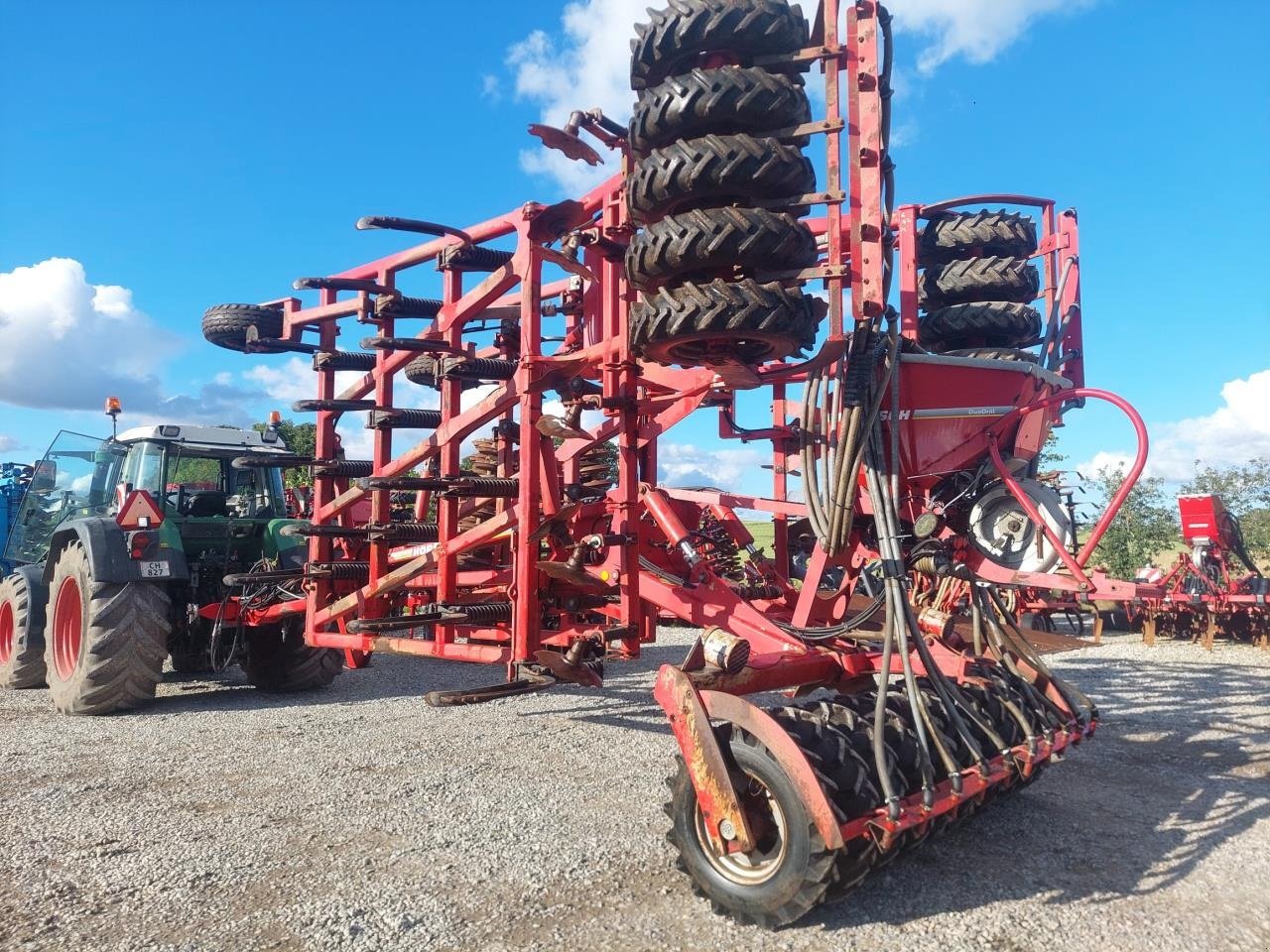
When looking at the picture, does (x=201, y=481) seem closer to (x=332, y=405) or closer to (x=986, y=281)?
(x=332, y=405)

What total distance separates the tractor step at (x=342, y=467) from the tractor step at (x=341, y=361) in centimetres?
65

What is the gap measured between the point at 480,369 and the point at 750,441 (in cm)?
246

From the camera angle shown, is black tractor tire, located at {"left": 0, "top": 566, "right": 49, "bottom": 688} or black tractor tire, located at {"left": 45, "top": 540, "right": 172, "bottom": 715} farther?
black tractor tire, located at {"left": 0, "top": 566, "right": 49, "bottom": 688}

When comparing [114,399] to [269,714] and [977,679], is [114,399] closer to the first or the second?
[269,714]

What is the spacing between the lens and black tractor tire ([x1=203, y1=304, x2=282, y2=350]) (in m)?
6.22

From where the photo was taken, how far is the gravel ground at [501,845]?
A: 286 cm

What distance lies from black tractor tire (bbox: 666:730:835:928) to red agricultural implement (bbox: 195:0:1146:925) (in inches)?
0.4

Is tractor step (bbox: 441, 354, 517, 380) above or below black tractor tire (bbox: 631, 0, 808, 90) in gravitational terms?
below

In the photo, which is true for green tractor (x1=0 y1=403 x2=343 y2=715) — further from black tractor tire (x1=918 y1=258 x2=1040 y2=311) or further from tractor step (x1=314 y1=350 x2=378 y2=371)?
black tractor tire (x1=918 y1=258 x2=1040 y2=311)

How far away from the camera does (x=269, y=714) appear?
6.29 metres

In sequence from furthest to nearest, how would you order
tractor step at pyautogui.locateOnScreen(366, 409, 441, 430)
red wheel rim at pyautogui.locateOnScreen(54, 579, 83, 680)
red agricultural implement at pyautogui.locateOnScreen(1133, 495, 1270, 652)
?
1. red agricultural implement at pyautogui.locateOnScreen(1133, 495, 1270, 652)
2. red wheel rim at pyautogui.locateOnScreen(54, 579, 83, 680)
3. tractor step at pyautogui.locateOnScreen(366, 409, 441, 430)

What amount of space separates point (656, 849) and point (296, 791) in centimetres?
194

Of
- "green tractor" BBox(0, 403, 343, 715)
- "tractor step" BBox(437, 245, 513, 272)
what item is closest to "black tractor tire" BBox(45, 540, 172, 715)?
"green tractor" BBox(0, 403, 343, 715)

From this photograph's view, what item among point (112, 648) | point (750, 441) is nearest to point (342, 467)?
point (112, 648)
